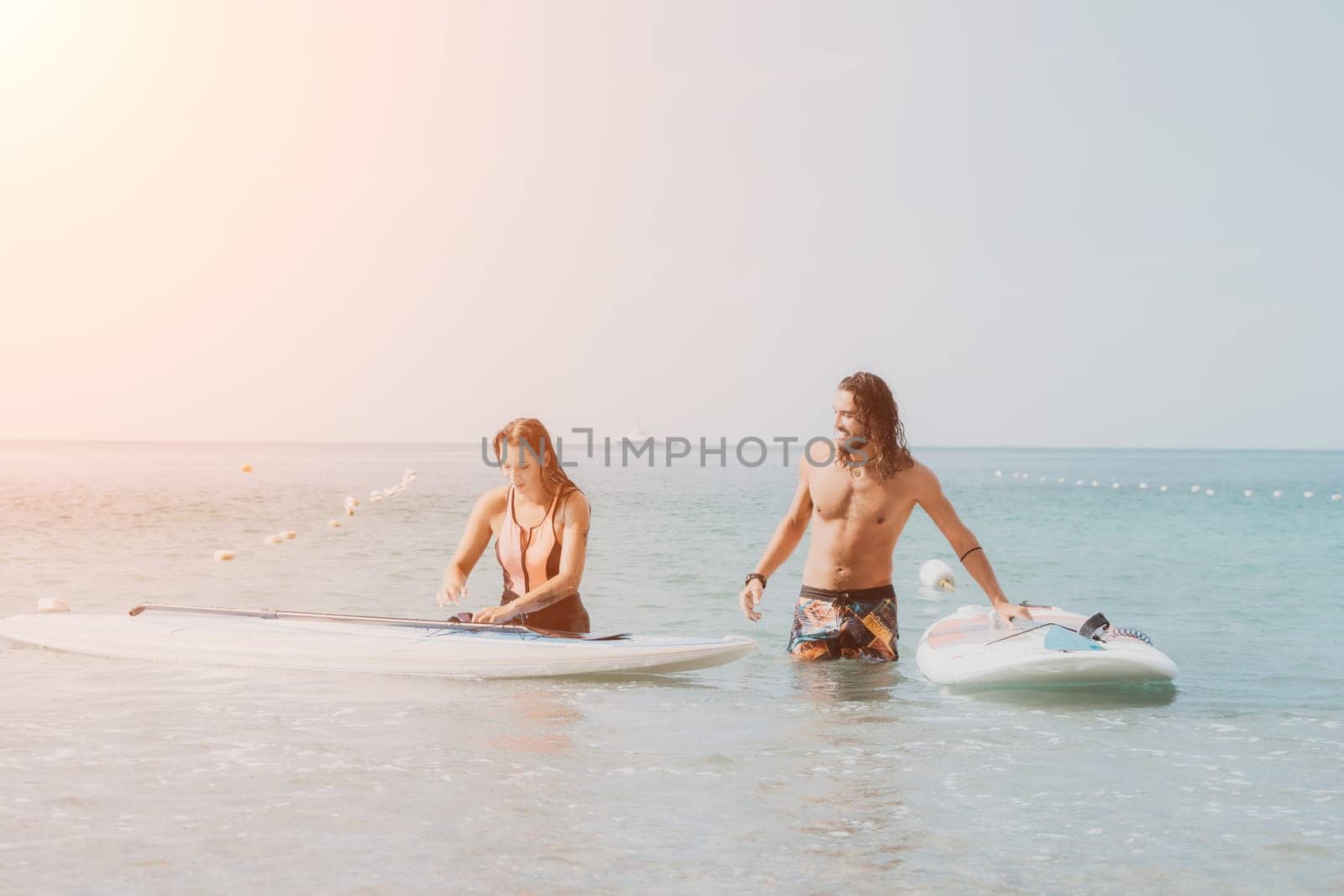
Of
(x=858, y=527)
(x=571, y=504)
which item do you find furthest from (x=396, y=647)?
(x=858, y=527)

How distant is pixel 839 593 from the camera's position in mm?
6285

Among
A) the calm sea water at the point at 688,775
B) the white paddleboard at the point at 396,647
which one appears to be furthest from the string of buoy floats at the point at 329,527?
the white paddleboard at the point at 396,647

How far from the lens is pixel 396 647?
275 inches

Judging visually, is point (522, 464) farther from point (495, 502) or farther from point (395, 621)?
point (395, 621)

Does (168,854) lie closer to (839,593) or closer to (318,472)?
(839,593)

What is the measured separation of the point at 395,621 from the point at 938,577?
717 centimetres

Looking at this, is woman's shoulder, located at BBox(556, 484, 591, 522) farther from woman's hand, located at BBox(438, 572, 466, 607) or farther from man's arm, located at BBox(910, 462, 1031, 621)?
man's arm, located at BBox(910, 462, 1031, 621)

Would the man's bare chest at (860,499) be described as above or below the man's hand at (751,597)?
above

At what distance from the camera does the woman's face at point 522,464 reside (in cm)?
630

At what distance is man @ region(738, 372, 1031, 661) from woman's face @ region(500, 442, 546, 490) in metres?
1.22

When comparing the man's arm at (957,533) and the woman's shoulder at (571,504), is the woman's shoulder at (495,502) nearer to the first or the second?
the woman's shoulder at (571,504)

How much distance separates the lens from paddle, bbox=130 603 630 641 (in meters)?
6.86

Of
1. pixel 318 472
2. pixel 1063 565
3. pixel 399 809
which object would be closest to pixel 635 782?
pixel 399 809

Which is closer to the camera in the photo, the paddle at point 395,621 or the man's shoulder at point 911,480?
the man's shoulder at point 911,480
